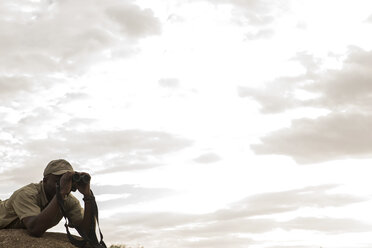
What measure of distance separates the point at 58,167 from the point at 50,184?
12.5 inches

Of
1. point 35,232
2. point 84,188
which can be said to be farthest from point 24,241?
point 84,188

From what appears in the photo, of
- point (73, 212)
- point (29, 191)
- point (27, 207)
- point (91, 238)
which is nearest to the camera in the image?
point (27, 207)

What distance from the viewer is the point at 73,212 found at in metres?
8.06

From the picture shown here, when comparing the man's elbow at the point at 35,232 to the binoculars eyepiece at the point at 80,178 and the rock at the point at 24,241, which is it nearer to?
the rock at the point at 24,241

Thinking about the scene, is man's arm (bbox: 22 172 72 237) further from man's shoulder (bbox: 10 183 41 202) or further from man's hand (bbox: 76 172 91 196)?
man's shoulder (bbox: 10 183 41 202)

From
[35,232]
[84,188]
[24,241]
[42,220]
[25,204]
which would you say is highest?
[84,188]

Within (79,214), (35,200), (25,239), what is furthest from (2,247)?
(79,214)

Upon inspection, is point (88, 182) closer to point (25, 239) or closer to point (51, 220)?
point (51, 220)

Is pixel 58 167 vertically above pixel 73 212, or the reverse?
pixel 58 167

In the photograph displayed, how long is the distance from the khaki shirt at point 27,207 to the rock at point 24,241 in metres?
0.21

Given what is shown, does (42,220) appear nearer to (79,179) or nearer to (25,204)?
(25,204)

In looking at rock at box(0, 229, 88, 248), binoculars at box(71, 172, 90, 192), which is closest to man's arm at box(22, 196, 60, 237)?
rock at box(0, 229, 88, 248)

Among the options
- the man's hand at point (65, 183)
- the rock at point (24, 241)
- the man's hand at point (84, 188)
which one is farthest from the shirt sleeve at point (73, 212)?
the man's hand at point (65, 183)

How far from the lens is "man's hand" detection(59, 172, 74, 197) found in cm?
719
